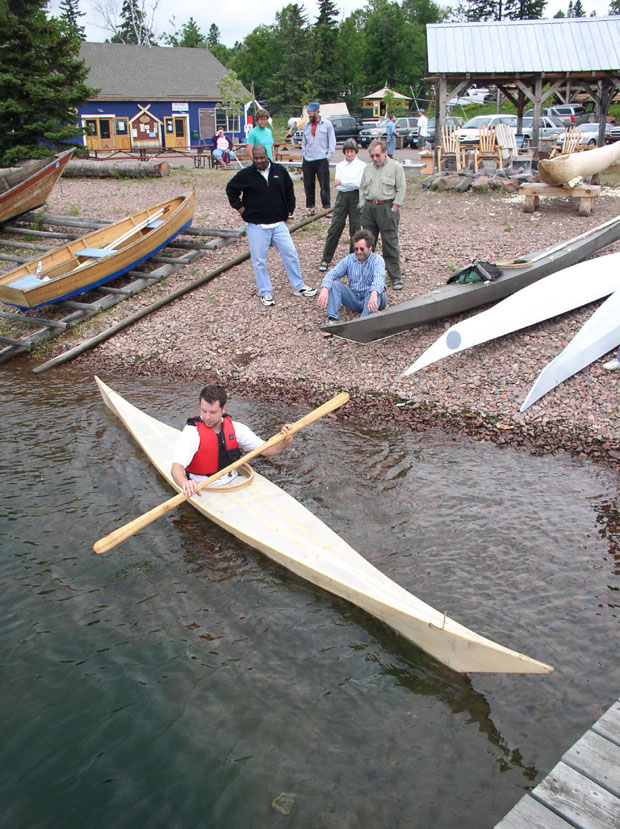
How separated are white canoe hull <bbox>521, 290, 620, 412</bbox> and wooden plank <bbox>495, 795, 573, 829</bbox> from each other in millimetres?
4528

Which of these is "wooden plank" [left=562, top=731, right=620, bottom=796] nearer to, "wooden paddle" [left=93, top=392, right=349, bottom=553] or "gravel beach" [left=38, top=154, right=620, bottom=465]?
"wooden paddle" [left=93, top=392, right=349, bottom=553]

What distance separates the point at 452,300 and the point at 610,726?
19.6 ft

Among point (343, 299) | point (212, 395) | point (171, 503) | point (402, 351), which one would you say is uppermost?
point (343, 299)

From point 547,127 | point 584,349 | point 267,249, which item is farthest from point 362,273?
point 547,127

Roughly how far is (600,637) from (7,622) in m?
3.98

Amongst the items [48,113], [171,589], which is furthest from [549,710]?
[48,113]

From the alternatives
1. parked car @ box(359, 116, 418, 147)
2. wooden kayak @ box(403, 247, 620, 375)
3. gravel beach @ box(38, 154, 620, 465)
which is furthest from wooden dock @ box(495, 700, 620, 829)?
parked car @ box(359, 116, 418, 147)

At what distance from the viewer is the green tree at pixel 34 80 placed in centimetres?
1652

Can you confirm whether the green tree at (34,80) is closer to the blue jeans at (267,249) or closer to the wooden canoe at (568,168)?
the blue jeans at (267,249)

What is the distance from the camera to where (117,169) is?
18656mm

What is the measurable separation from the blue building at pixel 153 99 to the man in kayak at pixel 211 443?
1288 inches

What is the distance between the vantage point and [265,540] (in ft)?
15.5

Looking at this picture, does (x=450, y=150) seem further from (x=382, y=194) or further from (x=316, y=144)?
(x=382, y=194)

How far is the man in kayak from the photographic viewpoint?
16.2ft
